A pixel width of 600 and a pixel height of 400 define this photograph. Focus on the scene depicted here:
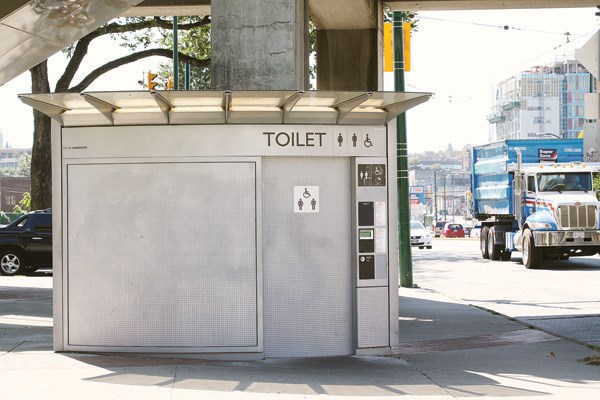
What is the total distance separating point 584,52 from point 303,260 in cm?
382

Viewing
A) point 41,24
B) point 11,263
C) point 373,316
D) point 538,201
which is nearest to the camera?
point 373,316

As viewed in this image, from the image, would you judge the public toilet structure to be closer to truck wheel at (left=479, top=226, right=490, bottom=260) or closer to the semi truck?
the semi truck

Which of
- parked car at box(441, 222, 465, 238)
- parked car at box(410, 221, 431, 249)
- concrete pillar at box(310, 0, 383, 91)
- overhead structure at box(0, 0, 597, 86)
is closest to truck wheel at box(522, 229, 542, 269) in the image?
concrete pillar at box(310, 0, 383, 91)

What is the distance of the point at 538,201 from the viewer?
103 feet

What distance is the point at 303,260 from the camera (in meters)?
11.5

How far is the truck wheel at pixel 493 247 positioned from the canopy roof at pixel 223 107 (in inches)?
968

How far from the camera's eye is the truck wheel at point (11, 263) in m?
28.3

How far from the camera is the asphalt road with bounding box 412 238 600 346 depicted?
1611cm

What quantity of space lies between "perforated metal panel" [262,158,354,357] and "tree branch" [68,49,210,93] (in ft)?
71.7

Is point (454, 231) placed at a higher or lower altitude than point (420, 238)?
higher

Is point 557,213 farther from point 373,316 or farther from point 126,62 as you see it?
point 373,316

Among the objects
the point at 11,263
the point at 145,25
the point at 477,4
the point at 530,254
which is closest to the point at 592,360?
the point at 477,4

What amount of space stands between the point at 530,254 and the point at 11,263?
15.2m

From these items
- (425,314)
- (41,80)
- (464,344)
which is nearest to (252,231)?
(464,344)
